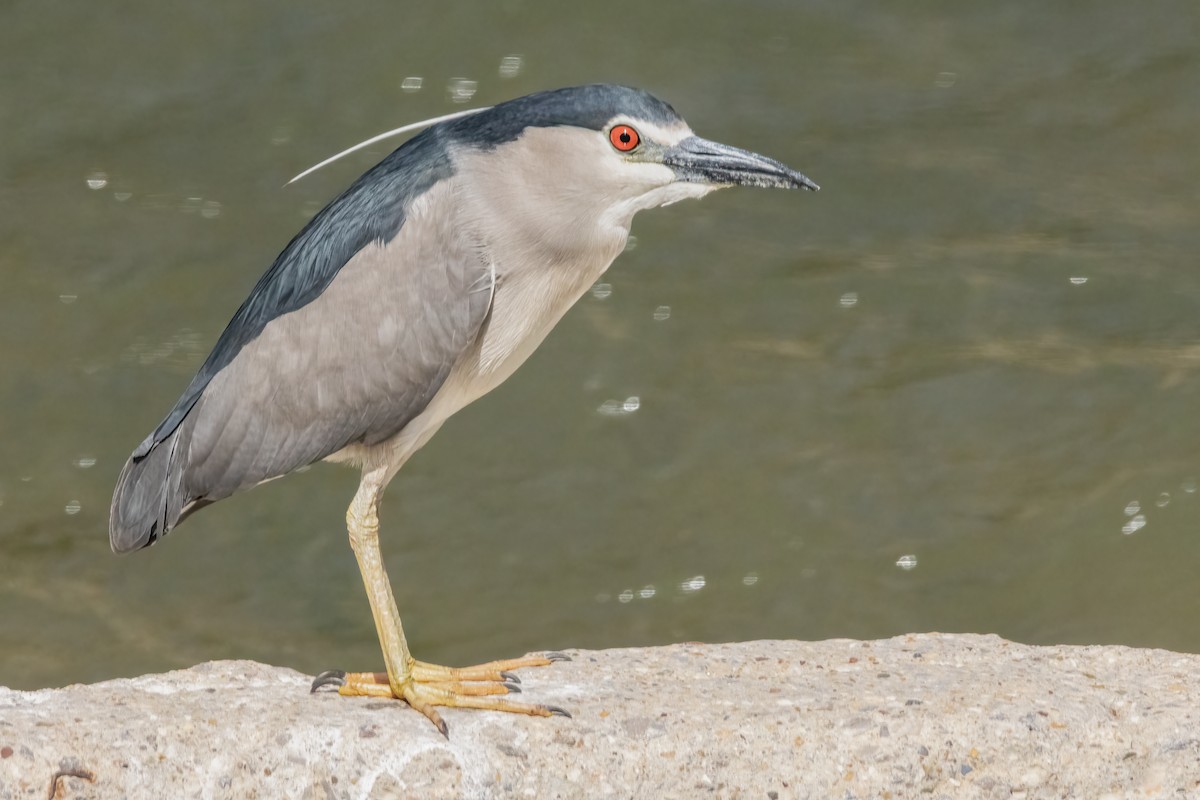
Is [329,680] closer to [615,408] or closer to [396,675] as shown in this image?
[396,675]

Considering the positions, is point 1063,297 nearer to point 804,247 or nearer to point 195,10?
point 804,247

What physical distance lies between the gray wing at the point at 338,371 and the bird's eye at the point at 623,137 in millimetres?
466

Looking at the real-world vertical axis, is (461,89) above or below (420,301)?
below

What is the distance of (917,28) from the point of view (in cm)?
852

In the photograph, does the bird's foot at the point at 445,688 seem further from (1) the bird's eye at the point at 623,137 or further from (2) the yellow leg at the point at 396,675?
(1) the bird's eye at the point at 623,137

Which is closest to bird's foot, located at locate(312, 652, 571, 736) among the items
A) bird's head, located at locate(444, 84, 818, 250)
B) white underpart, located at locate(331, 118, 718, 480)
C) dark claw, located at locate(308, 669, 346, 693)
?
dark claw, located at locate(308, 669, 346, 693)

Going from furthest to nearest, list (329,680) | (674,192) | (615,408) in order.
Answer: (615,408) → (329,680) → (674,192)

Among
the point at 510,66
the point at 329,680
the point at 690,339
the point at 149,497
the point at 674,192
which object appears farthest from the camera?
the point at 510,66

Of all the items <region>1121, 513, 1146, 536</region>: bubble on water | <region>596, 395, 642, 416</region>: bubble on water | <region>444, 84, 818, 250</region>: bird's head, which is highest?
<region>444, 84, 818, 250</region>: bird's head

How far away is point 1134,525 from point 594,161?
194 inches

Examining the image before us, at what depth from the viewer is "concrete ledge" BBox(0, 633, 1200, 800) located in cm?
378

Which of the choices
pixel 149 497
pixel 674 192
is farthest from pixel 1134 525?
pixel 149 497

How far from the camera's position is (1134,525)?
7.86 m

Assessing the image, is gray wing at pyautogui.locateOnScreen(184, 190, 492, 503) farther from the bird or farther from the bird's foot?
the bird's foot
